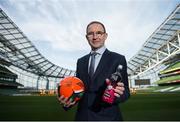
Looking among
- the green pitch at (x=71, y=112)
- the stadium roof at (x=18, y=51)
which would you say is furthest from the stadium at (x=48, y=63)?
the green pitch at (x=71, y=112)

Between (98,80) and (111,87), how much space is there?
0.27 m

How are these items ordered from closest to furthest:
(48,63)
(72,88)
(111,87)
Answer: (111,87) → (72,88) → (48,63)

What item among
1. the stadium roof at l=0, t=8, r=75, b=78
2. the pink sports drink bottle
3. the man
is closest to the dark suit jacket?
the man

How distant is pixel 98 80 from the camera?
7.86 feet

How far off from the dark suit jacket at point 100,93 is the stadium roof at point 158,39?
4410 cm

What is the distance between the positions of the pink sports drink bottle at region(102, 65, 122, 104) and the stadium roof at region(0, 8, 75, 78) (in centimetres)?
4086

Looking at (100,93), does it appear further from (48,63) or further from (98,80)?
(48,63)

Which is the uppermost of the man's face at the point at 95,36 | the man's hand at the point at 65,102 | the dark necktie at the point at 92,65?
the man's face at the point at 95,36

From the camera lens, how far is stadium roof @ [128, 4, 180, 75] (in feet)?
150

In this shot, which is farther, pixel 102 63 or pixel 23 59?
pixel 23 59


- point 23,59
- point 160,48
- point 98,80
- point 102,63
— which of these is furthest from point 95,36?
point 23,59

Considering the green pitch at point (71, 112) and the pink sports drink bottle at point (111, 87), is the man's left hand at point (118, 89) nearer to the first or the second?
the pink sports drink bottle at point (111, 87)

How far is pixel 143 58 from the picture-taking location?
69.9 meters

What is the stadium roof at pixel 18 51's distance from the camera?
46156mm
